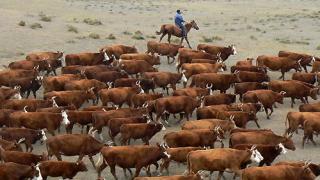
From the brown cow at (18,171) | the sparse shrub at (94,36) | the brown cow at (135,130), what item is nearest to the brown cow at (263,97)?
the brown cow at (135,130)

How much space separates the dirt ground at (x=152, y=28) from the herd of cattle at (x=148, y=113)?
64 centimetres

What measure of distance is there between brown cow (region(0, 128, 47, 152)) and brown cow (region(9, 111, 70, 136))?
2.68 feet

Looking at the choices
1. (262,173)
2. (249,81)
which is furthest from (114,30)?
(262,173)

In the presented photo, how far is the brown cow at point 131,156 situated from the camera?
38.7 feet

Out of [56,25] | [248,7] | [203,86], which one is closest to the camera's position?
[203,86]

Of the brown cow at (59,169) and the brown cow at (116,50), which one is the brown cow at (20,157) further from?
the brown cow at (116,50)

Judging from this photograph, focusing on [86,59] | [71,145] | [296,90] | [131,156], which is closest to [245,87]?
[296,90]

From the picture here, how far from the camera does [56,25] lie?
32.5 meters

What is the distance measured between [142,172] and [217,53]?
1172 centimetres

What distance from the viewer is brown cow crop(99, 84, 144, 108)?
659 inches

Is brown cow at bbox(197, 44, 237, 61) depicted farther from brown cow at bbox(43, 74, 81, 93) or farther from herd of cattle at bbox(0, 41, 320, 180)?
brown cow at bbox(43, 74, 81, 93)

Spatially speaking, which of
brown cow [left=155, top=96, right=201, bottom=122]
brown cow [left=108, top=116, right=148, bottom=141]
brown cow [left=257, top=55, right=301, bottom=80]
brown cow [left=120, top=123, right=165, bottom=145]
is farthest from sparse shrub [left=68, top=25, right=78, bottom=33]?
brown cow [left=120, top=123, right=165, bottom=145]

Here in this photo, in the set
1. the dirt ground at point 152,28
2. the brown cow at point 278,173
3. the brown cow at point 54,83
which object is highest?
the brown cow at point 278,173

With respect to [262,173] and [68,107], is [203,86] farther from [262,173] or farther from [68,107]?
[262,173]
